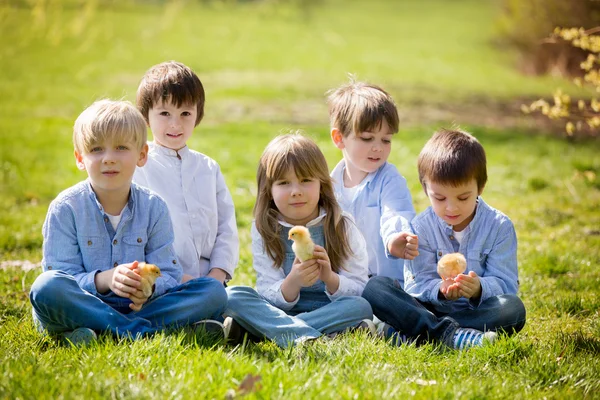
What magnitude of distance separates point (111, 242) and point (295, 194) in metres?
1.06

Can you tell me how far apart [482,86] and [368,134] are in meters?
16.4

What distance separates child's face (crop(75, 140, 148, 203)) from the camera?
3844 mm

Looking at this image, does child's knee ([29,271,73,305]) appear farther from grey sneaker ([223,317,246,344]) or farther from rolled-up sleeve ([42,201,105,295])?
grey sneaker ([223,317,246,344])

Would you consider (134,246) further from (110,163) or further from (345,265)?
(345,265)

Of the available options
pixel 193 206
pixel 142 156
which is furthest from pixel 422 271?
pixel 142 156

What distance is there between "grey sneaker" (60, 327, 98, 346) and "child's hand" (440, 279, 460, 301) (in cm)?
182

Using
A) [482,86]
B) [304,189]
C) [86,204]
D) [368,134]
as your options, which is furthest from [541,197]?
[482,86]

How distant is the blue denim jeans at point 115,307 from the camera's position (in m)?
3.60

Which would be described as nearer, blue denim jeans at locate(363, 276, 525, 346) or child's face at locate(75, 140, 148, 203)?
child's face at locate(75, 140, 148, 203)

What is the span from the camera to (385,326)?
4.17 meters

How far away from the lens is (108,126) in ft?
12.6

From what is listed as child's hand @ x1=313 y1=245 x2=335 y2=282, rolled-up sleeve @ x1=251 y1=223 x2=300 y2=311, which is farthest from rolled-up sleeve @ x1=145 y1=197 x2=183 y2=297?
child's hand @ x1=313 y1=245 x2=335 y2=282

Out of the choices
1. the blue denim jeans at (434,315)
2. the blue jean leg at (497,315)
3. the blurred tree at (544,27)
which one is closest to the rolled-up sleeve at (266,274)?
the blue denim jeans at (434,315)

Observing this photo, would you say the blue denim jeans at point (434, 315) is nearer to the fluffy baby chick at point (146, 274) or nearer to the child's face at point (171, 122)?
the fluffy baby chick at point (146, 274)
